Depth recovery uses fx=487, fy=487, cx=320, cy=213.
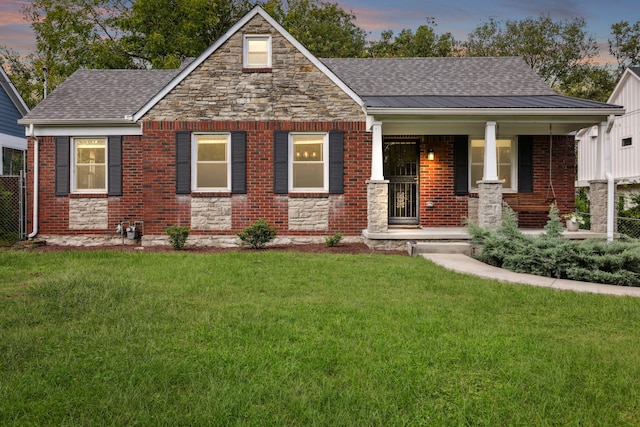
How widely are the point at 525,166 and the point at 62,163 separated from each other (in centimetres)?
1205

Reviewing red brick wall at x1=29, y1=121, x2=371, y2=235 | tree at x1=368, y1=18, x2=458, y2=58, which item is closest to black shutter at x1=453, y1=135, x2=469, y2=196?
red brick wall at x1=29, y1=121, x2=371, y2=235

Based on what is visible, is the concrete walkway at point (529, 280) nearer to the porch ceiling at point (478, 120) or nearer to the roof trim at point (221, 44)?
the porch ceiling at point (478, 120)

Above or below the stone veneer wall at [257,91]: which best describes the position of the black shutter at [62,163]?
below

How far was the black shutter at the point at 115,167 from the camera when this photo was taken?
1254cm

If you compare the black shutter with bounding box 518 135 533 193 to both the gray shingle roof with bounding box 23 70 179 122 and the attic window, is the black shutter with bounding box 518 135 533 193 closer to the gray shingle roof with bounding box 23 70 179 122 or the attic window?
the attic window

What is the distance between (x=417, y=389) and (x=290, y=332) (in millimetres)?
1493

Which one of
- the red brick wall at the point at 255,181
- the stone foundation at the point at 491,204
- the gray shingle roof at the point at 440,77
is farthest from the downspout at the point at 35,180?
the stone foundation at the point at 491,204

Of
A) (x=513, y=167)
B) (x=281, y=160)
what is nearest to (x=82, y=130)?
(x=281, y=160)

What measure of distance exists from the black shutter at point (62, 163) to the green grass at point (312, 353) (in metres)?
6.46

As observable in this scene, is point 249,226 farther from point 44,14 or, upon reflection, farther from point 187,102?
point 44,14

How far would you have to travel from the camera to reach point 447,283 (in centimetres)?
670

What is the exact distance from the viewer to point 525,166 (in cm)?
1287

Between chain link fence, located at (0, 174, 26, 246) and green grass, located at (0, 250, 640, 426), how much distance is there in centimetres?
716

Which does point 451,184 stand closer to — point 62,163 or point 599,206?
point 599,206
